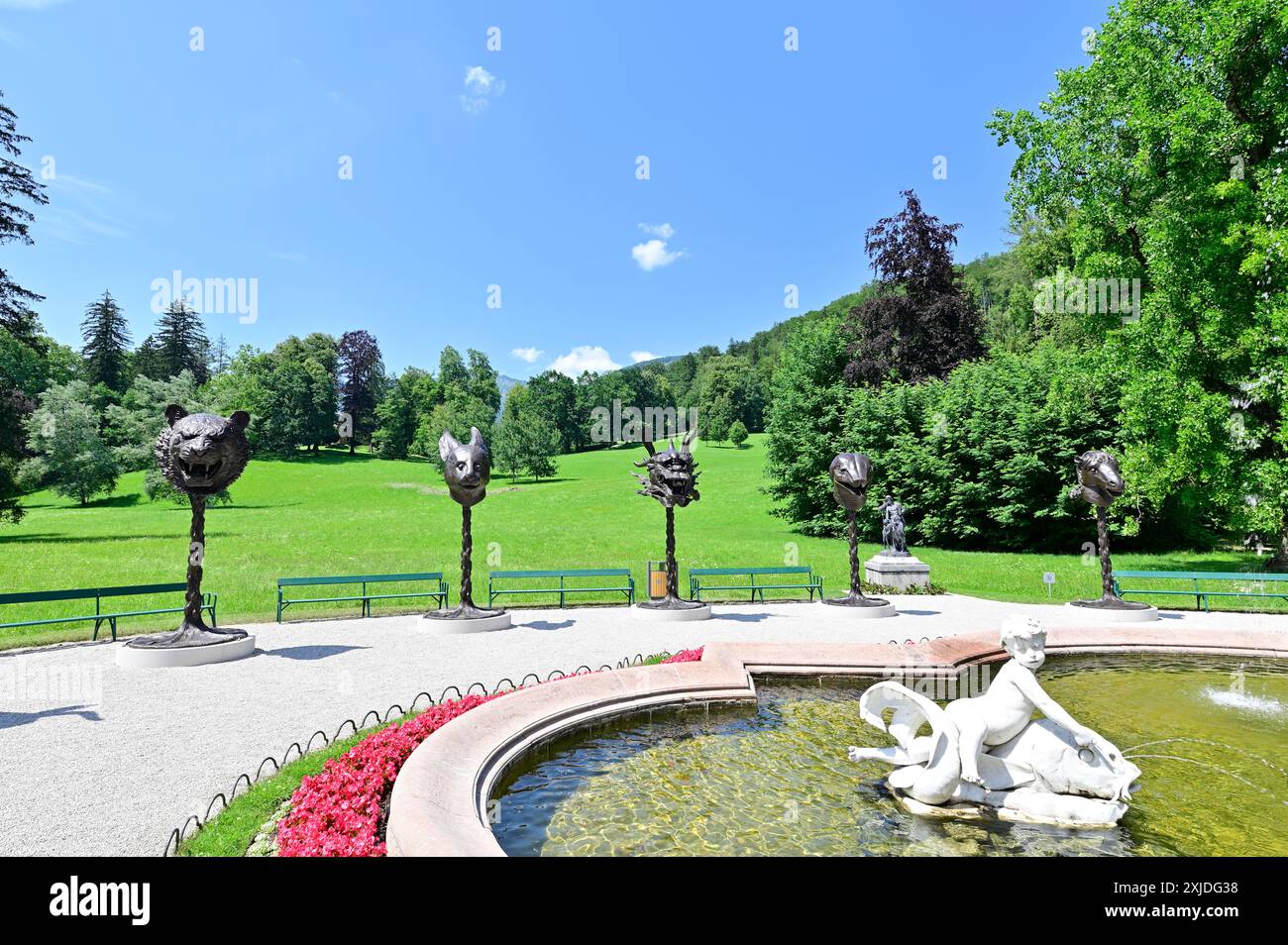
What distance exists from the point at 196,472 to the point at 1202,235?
25747 mm

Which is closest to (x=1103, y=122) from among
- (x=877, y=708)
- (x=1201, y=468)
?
(x=1201, y=468)

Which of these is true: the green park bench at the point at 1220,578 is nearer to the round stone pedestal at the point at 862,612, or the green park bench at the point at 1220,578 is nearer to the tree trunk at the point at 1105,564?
the tree trunk at the point at 1105,564

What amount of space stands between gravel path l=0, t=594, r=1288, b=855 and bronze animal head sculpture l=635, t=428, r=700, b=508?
2.89 m

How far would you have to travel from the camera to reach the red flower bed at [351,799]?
4488mm

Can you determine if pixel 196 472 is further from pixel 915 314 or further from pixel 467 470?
pixel 915 314

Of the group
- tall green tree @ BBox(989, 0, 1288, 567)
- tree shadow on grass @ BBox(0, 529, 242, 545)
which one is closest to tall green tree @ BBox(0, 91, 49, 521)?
tree shadow on grass @ BBox(0, 529, 242, 545)

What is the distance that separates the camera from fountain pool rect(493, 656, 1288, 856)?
5082 mm

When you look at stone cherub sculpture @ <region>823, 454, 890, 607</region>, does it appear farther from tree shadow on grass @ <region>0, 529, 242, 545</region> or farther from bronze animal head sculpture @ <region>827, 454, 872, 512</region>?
tree shadow on grass @ <region>0, 529, 242, 545</region>

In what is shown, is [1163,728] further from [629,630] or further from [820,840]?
[629,630]

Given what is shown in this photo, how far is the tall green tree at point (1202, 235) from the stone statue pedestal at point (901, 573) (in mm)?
7282

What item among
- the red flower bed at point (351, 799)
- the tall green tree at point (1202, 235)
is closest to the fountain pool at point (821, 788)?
the red flower bed at point (351, 799)

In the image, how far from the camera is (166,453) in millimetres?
11281
